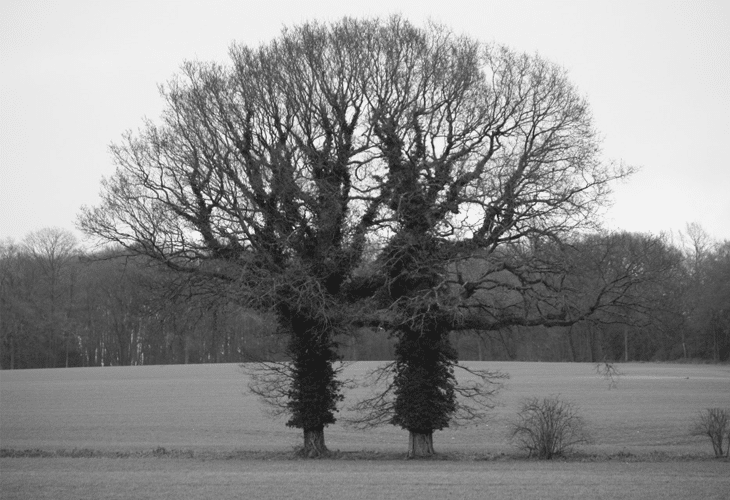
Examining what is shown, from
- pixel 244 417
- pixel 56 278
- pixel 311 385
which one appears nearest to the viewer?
pixel 311 385

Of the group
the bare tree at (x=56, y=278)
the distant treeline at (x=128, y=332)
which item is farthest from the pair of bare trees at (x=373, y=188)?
the bare tree at (x=56, y=278)

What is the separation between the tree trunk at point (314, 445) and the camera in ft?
83.6

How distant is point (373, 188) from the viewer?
23.4 meters

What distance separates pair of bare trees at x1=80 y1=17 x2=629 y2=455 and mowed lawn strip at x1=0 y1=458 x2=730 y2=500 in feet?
13.6

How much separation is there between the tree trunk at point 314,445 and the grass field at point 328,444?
3.73ft

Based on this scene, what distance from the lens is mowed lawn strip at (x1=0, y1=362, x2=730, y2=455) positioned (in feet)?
104

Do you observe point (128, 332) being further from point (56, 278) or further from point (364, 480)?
point (364, 480)

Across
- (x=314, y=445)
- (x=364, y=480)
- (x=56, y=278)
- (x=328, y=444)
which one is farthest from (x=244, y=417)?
(x=56, y=278)

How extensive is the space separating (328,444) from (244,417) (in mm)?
11340

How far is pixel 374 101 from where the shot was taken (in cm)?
2384

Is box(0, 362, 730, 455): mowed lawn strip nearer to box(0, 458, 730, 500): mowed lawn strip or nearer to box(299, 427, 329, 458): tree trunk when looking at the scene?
box(299, 427, 329, 458): tree trunk

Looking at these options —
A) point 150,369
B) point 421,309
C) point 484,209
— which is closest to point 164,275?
point 421,309

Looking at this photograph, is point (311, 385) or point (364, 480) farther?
point (311, 385)

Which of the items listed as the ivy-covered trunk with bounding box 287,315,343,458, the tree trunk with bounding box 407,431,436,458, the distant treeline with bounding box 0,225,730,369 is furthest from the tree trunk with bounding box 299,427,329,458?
the distant treeline with bounding box 0,225,730,369
